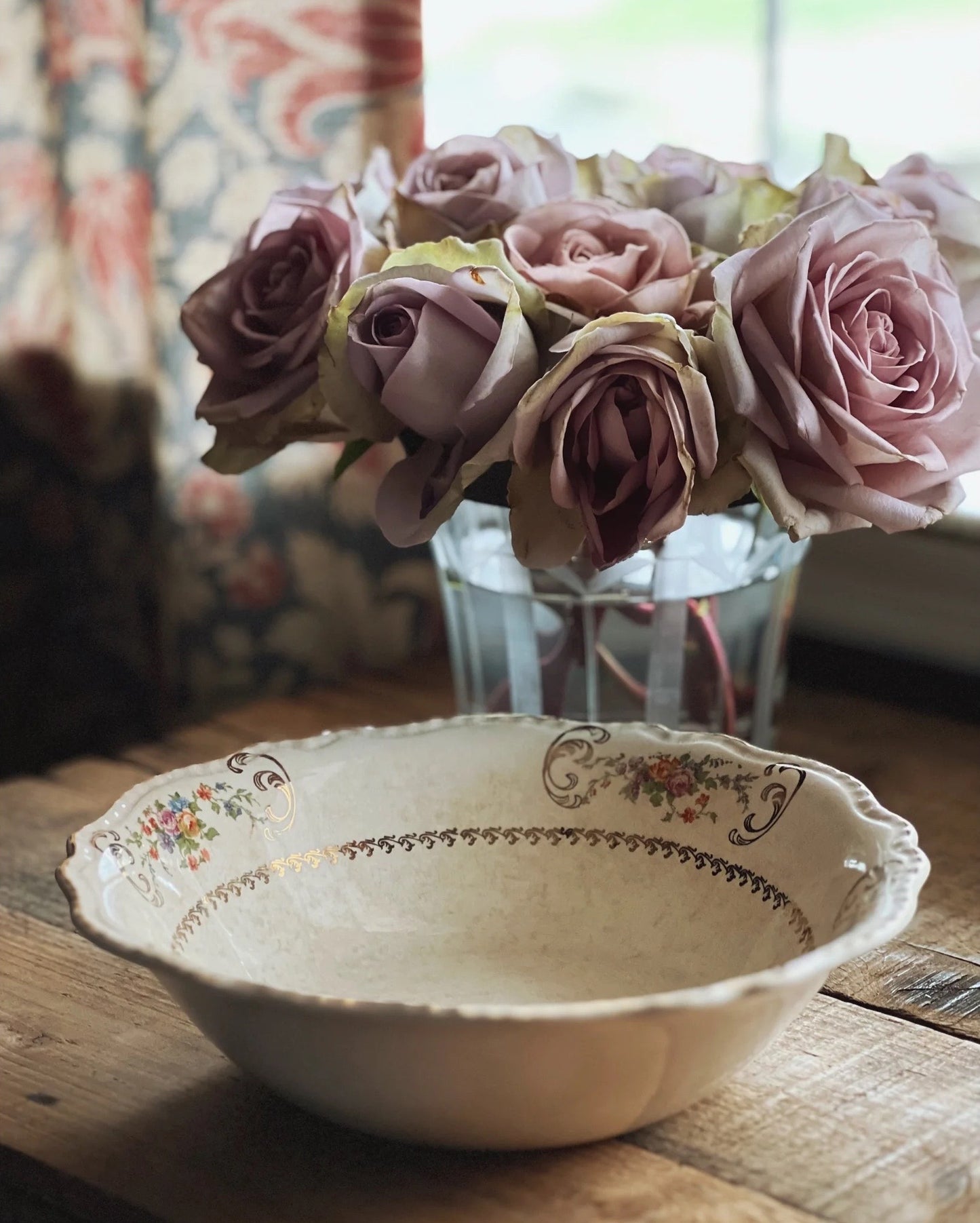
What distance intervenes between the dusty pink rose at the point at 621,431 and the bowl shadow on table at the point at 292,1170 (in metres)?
0.24

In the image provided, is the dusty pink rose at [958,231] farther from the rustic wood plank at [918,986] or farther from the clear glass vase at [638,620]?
the rustic wood plank at [918,986]

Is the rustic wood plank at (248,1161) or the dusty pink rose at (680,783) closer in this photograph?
the rustic wood plank at (248,1161)

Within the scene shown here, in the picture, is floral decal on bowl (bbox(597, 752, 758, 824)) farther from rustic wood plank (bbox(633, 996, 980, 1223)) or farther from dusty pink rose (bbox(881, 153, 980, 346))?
dusty pink rose (bbox(881, 153, 980, 346))

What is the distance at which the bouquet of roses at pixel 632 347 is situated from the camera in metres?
0.59

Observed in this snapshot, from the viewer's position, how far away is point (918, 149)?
1.00 metres

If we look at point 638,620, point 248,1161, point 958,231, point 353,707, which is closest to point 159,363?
point 353,707

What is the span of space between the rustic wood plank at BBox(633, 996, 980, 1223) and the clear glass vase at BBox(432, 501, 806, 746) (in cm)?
23

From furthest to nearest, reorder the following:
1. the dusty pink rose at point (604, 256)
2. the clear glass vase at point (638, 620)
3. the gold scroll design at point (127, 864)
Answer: the clear glass vase at point (638, 620)
the dusty pink rose at point (604, 256)
the gold scroll design at point (127, 864)

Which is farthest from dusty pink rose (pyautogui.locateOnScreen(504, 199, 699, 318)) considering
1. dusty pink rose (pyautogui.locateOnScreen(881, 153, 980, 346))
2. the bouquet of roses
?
dusty pink rose (pyautogui.locateOnScreen(881, 153, 980, 346))

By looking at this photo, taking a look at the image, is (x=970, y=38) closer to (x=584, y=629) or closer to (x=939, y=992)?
(x=584, y=629)

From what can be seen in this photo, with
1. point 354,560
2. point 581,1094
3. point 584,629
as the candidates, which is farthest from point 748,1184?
point 354,560

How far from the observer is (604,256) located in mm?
647

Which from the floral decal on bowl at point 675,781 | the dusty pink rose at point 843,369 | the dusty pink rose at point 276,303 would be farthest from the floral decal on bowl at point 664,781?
the dusty pink rose at point 276,303

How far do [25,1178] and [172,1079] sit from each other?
61mm
